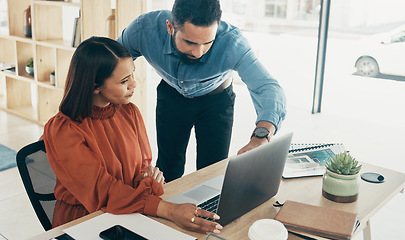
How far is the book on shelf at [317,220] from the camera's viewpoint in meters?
1.27

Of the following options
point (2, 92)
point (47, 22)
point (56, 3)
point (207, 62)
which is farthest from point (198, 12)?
point (2, 92)

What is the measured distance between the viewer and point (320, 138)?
428 centimetres

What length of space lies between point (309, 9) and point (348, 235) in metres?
5.12

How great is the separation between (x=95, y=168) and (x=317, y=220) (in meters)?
0.69

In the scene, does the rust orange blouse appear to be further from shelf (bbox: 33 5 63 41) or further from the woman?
shelf (bbox: 33 5 63 41)

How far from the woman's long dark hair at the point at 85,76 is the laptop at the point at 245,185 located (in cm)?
43

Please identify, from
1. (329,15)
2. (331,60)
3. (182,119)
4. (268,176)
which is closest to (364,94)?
(331,60)

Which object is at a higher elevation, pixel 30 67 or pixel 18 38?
pixel 18 38

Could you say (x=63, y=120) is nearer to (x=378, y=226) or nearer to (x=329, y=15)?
(x=378, y=226)

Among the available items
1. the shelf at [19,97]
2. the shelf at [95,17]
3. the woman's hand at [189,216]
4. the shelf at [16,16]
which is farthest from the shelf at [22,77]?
Answer: the woman's hand at [189,216]

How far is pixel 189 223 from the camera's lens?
4.17 ft

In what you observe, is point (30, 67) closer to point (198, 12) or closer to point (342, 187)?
point (198, 12)

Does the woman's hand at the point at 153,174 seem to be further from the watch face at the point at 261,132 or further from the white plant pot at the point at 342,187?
the white plant pot at the point at 342,187

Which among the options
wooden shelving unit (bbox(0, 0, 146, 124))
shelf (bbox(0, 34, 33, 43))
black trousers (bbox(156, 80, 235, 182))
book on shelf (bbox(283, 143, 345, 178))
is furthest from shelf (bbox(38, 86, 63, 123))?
book on shelf (bbox(283, 143, 345, 178))
